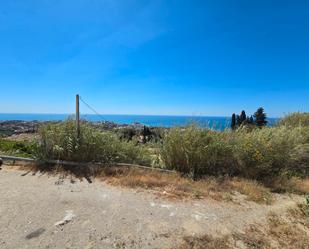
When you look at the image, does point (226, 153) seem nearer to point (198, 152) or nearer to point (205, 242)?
point (198, 152)

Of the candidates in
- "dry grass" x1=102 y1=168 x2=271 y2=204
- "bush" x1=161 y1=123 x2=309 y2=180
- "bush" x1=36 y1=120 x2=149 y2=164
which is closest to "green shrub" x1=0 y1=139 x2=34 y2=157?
"bush" x1=36 y1=120 x2=149 y2=164

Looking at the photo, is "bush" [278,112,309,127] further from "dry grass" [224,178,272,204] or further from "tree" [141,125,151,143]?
"tree" [141,125,151,143]

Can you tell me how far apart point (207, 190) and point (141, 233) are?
204 cm

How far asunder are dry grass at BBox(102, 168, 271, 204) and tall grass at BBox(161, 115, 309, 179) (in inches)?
18.2

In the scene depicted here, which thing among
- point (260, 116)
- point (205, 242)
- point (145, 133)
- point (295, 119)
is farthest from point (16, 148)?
point (260, 116)

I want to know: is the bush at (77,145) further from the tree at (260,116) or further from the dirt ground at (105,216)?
the tree at (260,116)

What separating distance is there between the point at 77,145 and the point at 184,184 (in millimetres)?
2761

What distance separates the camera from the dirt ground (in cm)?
274

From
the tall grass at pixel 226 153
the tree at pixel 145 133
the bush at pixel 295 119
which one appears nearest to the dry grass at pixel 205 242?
the tall grass at pixel 226 153

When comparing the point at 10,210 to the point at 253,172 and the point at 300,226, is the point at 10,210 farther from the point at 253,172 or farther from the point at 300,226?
the point at 253,172

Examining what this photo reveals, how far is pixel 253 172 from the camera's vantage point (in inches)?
222

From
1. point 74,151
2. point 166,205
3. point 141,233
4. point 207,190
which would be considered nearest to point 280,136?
point 207,190

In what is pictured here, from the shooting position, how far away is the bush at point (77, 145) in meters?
5.68

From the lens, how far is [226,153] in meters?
5.74
